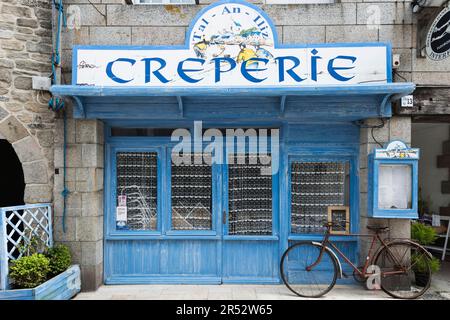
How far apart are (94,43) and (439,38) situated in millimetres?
5165

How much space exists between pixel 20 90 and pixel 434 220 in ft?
27.0

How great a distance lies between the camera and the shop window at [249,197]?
18.3 feet

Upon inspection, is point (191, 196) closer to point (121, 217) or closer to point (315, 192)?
point (121, 217)

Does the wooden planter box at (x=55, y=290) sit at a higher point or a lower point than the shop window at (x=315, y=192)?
lower

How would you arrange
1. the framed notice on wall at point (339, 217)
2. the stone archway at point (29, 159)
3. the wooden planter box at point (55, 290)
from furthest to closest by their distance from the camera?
the framed notice on wall at point (339, 217) < the stone archway at point (29, 159) < the wooden planter box at point (55, 290)

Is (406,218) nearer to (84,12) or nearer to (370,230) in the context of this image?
(370,230)

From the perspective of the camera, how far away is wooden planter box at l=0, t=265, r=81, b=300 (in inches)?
161

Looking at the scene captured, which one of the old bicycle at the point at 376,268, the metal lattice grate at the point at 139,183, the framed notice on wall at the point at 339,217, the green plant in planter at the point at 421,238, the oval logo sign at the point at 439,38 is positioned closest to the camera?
the oval logo sign at the point at 439,38

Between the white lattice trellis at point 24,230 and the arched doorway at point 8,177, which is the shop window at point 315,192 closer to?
the white lattice trellis at point 24,230

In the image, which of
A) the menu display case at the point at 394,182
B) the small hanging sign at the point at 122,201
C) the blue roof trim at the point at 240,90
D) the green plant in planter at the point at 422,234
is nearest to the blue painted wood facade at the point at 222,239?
the small hanging sign at the point at 122,201

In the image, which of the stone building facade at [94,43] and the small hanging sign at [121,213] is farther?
the small hanging sign at [121,213]

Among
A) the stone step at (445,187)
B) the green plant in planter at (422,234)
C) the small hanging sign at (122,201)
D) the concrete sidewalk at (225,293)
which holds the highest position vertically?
the stone step at (445,187)

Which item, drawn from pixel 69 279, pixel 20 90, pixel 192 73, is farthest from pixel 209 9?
pixel 69 279

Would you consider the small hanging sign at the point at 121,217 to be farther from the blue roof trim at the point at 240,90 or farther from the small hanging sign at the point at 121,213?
the blue roof trim at the point at 240,90
